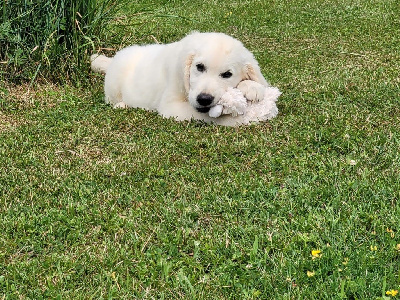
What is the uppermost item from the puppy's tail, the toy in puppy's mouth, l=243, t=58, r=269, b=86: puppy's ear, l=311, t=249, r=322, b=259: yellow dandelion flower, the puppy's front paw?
l=311, t=249, r=322, b=259: yellow dandelion flower

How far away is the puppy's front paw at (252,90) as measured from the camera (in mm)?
5457

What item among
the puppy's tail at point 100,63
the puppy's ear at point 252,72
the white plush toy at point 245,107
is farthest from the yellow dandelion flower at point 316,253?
the puppy's tail at point 100,63

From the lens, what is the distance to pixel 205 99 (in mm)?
5234

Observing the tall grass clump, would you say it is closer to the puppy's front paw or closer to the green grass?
the green grass

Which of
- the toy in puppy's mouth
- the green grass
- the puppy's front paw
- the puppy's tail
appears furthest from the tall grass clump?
the puppy's front paw

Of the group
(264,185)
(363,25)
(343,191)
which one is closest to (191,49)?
(264,185)

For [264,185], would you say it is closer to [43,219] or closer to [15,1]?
[43,219]

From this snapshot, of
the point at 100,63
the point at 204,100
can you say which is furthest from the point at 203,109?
the point at 100,63

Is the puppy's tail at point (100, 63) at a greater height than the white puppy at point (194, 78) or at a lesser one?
lesser

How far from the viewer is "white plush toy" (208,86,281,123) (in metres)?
5.28

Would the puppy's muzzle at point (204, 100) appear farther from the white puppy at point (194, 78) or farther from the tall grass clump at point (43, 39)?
the tall grass clump at point (43, 39)

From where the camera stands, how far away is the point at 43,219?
3758 mm

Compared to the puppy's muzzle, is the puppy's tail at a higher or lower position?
lower

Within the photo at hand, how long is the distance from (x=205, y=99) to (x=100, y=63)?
2445mm
